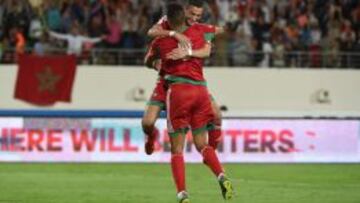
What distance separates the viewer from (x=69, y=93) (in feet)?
80.6

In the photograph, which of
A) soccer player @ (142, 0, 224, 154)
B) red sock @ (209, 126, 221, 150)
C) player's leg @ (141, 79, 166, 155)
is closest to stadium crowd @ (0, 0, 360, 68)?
red sock @ (209, 126, 221, 150)

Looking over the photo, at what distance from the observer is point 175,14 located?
1119 cm

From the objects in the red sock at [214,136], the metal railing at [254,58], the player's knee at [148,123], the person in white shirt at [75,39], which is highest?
the player's knee at [148,123]

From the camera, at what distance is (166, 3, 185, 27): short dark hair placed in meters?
11.1

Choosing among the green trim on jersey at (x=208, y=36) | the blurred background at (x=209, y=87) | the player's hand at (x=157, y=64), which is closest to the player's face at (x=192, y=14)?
the green trim on jersey at (x=208, y=36)

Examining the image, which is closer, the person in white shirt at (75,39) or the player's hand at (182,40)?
the player's hand at (182,40)

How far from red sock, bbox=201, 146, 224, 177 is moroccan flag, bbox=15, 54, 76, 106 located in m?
13.0


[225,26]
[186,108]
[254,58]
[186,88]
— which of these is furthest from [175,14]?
[254,58]

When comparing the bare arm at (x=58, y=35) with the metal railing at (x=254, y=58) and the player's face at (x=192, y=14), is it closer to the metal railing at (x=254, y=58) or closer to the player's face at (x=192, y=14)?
the metal railing at (x=254, y=58)

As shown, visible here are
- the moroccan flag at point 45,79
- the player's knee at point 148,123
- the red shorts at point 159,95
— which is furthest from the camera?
the moroccan flag at point 45,79

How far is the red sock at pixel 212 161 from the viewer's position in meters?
11.3

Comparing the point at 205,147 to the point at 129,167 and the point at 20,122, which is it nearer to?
the point at 129,167

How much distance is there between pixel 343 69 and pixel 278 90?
172 cm

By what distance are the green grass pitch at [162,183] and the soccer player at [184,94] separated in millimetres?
1085
